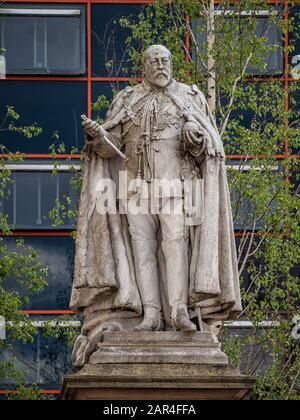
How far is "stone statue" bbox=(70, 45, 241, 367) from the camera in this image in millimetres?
28016

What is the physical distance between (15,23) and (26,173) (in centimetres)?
280

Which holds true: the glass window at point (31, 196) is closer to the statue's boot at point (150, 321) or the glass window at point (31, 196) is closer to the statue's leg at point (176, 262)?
the statue's leg at point (176, 262)

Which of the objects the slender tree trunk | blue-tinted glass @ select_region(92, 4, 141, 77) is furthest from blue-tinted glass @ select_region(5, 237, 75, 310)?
the slender tree trunk

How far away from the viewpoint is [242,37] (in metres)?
42.2

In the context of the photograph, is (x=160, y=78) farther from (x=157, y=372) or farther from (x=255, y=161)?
(x=255, y=161)

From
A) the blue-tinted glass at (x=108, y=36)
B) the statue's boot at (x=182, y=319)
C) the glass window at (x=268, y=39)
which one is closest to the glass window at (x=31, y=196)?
the blue-tinted glass at (x=108, y=36)

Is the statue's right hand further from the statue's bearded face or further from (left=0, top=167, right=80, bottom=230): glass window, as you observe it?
(left=0, top=167, right=80, bottom=230): glass window

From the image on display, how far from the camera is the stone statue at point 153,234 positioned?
91.9ft

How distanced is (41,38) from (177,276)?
22340 mm

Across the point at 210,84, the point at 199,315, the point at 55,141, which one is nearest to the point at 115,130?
the point at 199,315

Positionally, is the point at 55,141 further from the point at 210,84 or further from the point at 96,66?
the point at 210,84

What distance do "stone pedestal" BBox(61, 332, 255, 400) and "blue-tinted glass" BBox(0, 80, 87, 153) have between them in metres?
20.7
